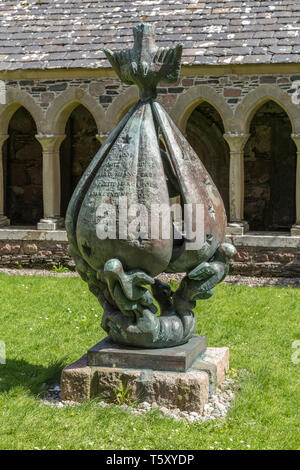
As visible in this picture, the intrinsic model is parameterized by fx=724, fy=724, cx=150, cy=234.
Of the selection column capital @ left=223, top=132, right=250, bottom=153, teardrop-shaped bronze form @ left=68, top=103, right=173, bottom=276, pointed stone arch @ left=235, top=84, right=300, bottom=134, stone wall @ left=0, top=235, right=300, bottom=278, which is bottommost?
stone wall @ left=0, top=235, right=300, bottom=278

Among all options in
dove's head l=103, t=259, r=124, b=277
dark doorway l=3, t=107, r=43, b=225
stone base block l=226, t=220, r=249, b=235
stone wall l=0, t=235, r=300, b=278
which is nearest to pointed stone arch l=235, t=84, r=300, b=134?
stone base block l=226, t=220, r=249, b=235

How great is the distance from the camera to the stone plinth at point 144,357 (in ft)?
16.2

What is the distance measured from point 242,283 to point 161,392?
17.0 ft

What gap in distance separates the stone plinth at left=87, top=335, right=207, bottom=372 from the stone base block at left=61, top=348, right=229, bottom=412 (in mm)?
36

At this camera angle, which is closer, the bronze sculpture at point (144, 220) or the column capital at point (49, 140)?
the bronze sculpture at point (144, 220)

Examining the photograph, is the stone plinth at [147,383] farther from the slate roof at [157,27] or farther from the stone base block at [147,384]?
the slate roof at [157,27]

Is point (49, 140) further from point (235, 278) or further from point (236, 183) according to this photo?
point (235, 278)

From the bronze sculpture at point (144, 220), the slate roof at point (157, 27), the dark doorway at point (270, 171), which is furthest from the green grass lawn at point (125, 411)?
the dark doorway at point (270, 171)

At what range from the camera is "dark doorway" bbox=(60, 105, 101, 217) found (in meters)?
13.5

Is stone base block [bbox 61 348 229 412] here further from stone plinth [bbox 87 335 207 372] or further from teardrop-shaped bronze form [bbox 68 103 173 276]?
teardrop-shaped bronze form [bbox 68 103 173 276]

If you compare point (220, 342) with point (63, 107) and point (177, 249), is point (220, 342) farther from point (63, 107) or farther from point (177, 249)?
point (63, 107)

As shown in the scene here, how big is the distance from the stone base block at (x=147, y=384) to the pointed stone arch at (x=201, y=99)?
5961mm

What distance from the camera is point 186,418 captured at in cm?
479

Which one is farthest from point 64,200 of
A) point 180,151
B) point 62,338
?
point 180,151
